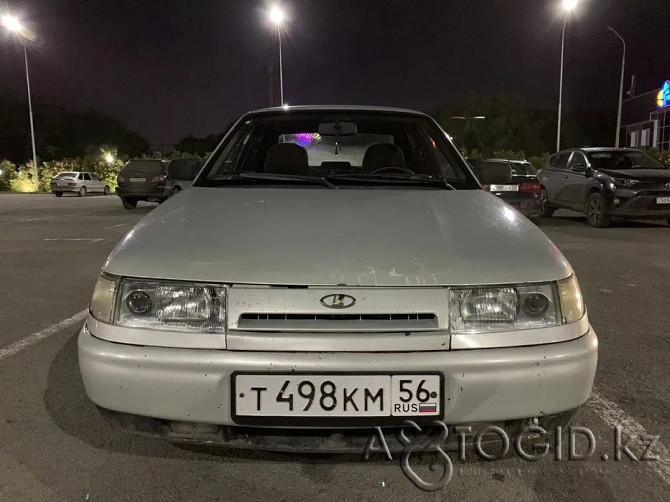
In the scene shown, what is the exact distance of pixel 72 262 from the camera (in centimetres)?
716

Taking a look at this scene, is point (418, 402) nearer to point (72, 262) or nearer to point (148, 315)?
point (148, 315)

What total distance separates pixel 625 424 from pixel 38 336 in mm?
3716

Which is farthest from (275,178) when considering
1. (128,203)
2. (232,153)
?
(128,203)

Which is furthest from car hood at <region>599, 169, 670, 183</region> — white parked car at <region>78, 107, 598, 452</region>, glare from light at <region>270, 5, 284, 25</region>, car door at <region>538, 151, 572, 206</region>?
glare from light at <region>270, 5, 284, 25</region>

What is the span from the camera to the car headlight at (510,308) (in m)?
1.89

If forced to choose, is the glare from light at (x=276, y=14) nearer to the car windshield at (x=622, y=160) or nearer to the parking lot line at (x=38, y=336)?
the car windshield at (x=622, y=160)

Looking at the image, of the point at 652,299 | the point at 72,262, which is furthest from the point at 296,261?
the point at 72,262

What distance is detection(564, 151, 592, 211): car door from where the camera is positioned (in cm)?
1122

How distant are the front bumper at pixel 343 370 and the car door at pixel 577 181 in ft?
33.8

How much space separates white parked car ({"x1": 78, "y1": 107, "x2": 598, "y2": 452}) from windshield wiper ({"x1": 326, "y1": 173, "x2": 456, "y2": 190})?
2.63 feet

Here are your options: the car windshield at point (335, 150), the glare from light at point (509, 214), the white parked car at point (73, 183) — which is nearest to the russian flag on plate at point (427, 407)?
the glare from light at point (509, 214)

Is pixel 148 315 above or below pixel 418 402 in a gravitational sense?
above

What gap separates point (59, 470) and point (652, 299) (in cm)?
491

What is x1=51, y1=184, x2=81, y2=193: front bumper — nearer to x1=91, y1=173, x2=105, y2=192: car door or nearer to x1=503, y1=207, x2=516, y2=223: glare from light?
x1=91, y1=173, x2=105, y2=192: car door
